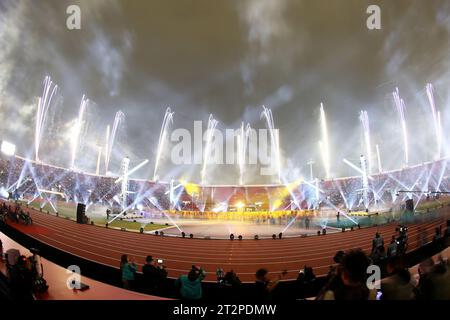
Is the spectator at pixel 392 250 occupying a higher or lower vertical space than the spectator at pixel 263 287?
lower

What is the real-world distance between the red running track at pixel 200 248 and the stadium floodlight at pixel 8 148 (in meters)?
2.08

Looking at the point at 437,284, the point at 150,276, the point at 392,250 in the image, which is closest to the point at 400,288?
the point at 437,284

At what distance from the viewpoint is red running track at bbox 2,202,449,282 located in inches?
264

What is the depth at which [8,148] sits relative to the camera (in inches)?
292

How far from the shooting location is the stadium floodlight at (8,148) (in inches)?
284

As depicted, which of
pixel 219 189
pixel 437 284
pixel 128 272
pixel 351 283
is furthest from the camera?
pixel 219 189

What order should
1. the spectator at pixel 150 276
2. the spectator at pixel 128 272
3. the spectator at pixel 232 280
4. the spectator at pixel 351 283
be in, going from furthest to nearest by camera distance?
the spectator at pixel 128 272
the spectator at pixel 150 276
the spectator at pixel 232 280
the spectator at pixel 351 283

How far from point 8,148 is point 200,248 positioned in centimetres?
752

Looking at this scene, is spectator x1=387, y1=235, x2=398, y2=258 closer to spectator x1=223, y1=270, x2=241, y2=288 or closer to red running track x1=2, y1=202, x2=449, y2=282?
red running track x1=2, y1=202, x2=449, y2=282

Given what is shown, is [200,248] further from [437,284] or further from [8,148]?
[8,148]

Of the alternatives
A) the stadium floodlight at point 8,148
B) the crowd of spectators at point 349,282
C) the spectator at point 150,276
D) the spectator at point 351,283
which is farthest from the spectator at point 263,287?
the stadium floodlight at point 8,148

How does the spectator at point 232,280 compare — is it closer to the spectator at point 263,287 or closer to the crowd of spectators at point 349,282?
the crowd of spectators at point 349,282

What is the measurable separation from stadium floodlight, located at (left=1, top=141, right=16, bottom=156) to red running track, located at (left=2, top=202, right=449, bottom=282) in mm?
2075
